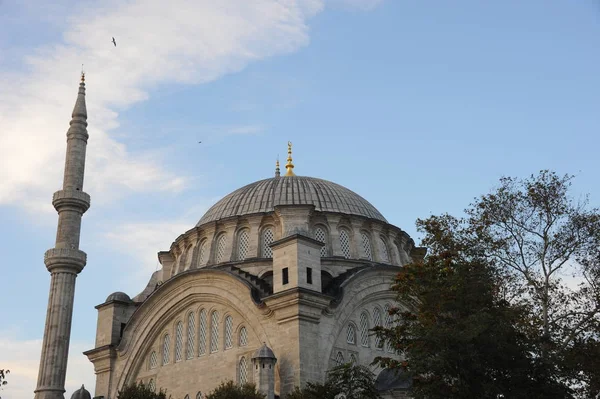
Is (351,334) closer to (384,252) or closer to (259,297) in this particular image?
(259,297)

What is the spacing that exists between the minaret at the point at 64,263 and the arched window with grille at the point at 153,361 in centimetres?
363

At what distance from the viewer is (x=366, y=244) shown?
3194 cm

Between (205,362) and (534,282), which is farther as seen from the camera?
(205,362)

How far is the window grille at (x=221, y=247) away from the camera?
31.4 metres

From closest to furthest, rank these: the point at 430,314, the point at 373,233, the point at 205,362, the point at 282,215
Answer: the point at 430,314, the point at 205,362, the point at 282,215, the point at 373,233

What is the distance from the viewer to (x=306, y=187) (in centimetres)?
3375

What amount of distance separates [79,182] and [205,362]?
1158 cm

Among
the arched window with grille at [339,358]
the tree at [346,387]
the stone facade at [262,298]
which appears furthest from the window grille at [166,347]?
the tree at [346,387]

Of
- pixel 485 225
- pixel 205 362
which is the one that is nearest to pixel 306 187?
pixel 205 362

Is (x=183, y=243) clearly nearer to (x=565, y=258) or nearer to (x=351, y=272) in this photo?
(x=351, y=272)

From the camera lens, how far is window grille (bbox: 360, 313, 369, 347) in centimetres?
2714

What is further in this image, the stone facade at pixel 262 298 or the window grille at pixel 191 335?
→ the window grille at pixel 191 335

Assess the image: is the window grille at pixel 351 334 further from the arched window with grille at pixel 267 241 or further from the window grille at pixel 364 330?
the arched window with grille at pixel 267 241

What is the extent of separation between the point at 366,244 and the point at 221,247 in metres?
6.51
